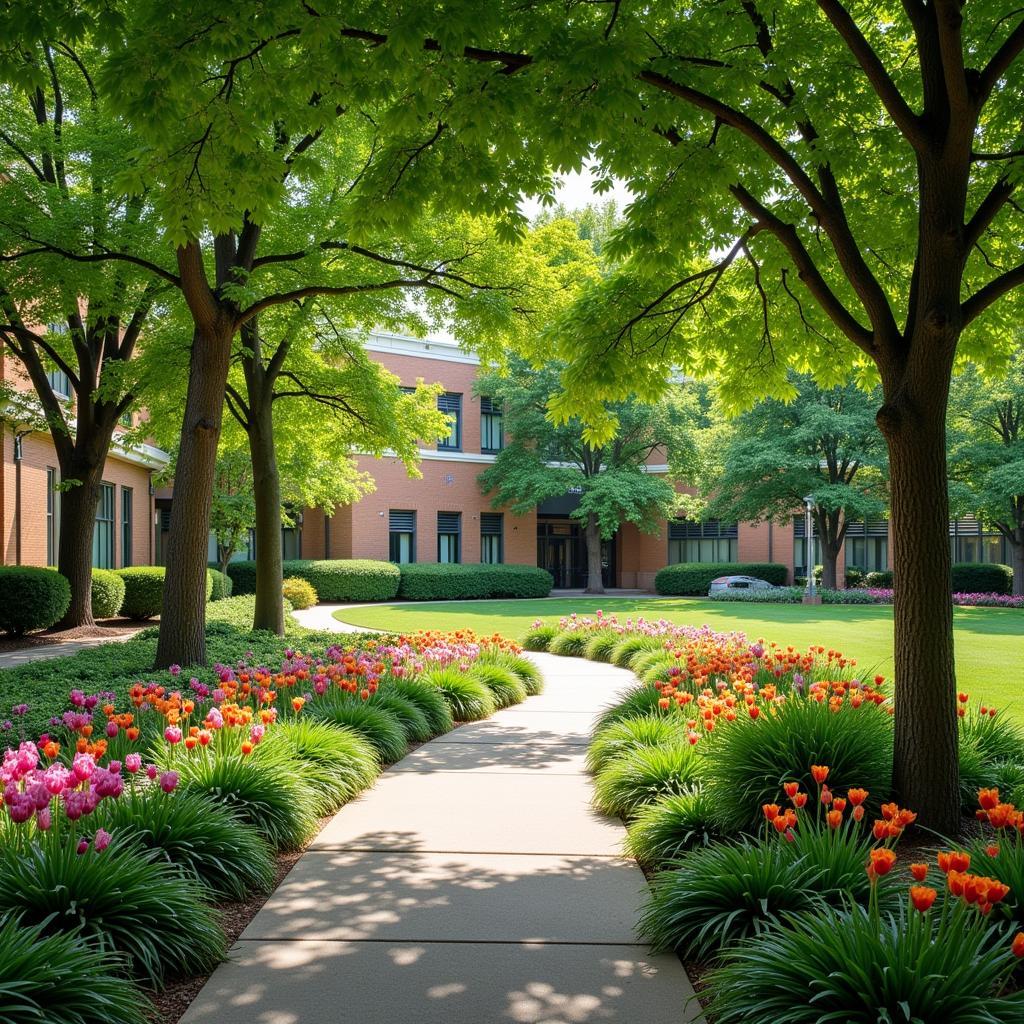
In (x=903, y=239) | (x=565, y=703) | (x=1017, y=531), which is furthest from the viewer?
(x=1017, y=531)

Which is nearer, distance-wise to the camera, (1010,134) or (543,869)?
(543,869)

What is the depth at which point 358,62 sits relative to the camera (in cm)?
491

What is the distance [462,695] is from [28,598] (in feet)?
34.2

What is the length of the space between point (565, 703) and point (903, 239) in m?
6.09

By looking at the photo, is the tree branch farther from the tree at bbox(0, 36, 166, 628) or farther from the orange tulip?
the tree at bbox(0, 36, 166, 628)

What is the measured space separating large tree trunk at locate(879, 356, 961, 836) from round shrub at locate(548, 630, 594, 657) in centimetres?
1048

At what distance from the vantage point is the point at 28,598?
16.2 metres

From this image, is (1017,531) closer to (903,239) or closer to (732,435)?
(732,435)

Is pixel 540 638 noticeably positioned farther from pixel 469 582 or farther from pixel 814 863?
pixel 469 582

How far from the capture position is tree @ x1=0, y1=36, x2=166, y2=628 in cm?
1205

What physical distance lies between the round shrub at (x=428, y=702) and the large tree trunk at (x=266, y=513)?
20.8 ft

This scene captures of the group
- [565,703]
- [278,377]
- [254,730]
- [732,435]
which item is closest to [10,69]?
[254,730]

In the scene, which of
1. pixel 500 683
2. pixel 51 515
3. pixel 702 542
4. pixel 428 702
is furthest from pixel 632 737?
pixel 702 542

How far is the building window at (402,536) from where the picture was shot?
37250 mm
